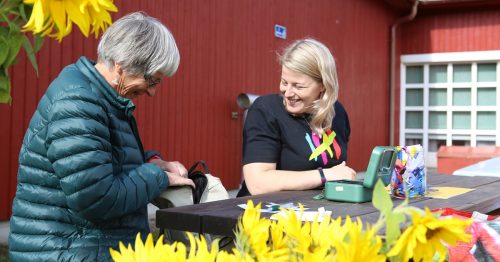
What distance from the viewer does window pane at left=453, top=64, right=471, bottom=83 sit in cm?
1180

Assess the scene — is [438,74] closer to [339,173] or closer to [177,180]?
[339,173]

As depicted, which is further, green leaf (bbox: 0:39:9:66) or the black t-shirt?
the black t-shirt

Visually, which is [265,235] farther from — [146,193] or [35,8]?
[146,193]

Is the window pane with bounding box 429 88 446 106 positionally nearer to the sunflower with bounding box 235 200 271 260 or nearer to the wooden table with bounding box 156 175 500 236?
the wooden table with bounding box 156 175 500 236

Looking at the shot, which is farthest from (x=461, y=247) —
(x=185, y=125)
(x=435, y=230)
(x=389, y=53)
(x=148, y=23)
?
(x=389, y=53)

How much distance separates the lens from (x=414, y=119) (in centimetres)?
1241

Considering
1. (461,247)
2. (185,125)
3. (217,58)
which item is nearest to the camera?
(461,247)

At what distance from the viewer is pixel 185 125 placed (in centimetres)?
657

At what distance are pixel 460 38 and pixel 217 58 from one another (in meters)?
6.47

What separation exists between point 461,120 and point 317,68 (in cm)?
1008

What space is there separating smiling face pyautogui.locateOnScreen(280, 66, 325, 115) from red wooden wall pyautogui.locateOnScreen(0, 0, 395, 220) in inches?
108

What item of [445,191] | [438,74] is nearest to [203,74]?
[445,191]

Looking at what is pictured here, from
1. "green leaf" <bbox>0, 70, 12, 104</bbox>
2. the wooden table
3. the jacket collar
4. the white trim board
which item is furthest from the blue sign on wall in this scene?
"green leaf" <bbox>0, 70, 12, 104</bbox>

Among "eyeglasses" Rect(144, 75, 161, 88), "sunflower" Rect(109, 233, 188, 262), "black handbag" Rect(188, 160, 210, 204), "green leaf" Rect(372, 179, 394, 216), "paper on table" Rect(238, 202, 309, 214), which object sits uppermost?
"eyeglasses" Rect(144, 75, 161, 88)
